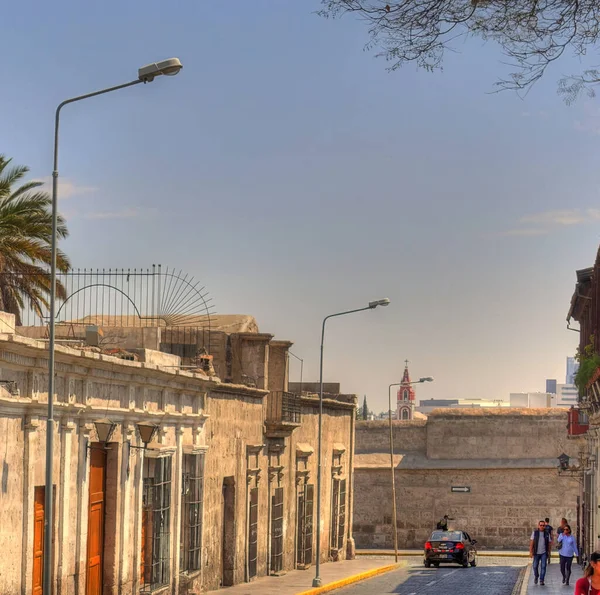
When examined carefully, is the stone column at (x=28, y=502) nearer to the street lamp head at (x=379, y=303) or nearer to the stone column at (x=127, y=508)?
the stone column at (x=127, y=508)

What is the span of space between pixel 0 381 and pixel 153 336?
34.7 feet

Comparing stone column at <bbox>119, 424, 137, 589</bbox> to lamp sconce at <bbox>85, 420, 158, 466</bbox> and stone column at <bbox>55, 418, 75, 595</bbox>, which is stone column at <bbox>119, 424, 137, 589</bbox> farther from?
stone column at <bbox>55, 418, 75, 595</bbox>

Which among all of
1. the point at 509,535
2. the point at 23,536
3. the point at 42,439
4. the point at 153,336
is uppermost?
the point at 153,336

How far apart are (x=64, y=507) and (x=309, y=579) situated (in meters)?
15.4

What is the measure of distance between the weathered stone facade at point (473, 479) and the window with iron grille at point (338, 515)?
1087 cm

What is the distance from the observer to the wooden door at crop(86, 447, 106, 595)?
68.7ft

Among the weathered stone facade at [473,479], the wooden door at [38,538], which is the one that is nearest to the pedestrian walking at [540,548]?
the wooden door at [38,538]

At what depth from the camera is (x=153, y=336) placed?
2738cm

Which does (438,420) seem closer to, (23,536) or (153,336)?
(153,336)

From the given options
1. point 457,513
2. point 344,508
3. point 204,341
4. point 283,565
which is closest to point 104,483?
point 204,341

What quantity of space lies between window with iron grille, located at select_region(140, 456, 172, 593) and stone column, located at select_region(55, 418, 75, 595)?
4125 mm

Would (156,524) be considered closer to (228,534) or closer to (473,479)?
(228,534)

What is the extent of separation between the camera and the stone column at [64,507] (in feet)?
63.2

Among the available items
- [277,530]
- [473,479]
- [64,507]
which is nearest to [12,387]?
[64,507]
